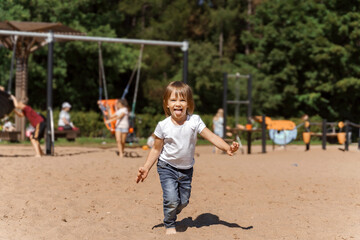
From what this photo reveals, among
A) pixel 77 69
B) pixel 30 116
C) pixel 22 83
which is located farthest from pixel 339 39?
pixel 30 116

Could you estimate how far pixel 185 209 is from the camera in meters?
6.43

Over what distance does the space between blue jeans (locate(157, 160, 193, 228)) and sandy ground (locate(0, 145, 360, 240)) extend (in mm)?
239

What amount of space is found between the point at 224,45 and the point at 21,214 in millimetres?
33800

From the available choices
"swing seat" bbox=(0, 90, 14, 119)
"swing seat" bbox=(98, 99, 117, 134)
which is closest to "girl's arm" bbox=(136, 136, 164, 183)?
"swing seat" bbox=(0, 90, 14, 119)

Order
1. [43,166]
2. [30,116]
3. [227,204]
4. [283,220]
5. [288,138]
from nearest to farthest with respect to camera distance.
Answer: [283,220] → [227,204] → [43,166] → [30,116] → [288,138]

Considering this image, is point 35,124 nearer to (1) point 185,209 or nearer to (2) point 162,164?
(1) point 185,209

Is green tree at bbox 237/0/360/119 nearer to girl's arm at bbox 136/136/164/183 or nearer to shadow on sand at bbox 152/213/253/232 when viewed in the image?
shadow on sand at bbox 152/213/253/232

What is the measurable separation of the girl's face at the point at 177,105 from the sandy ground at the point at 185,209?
46.0 inches

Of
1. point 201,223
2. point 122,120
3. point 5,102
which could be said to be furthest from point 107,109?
point 201,223

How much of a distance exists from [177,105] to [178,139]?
12.8 inches

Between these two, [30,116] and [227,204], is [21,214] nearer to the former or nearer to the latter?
[227,204]

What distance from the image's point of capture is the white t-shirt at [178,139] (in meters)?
4.96

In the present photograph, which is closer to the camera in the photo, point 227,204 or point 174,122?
point 174,122

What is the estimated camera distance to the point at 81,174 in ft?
30.1
